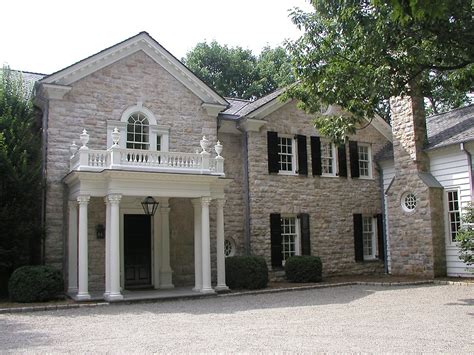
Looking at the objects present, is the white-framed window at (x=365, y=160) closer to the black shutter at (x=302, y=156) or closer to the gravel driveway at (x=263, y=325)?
the black shutter at (x=302, y=156)

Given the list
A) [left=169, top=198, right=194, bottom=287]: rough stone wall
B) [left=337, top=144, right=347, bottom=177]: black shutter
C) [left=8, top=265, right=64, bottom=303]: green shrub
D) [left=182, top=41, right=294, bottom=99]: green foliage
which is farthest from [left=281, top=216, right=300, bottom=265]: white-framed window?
[left=182, top=41, right=294, bottom=99]: green foliage

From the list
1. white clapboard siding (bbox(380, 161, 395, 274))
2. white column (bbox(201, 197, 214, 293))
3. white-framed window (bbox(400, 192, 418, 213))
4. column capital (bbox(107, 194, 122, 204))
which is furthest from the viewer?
white clapboard siding (bbox(380, 161, 395, 274))

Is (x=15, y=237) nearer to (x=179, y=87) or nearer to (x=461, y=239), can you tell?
(x=179, y=87)

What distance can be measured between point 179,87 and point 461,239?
1084 centimetres

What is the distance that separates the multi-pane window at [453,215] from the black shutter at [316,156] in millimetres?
5145

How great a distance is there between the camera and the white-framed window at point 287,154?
68.7 feet

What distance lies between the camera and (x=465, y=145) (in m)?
18.9

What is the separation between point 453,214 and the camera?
1973 centimetres

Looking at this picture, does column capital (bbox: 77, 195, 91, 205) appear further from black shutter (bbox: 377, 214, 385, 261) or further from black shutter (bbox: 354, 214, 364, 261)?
black shutter (bbox: 377, 214, 385, 261)

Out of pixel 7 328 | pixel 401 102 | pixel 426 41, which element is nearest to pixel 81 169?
pixel 7 328

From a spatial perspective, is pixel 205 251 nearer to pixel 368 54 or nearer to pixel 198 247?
pixel 198 247

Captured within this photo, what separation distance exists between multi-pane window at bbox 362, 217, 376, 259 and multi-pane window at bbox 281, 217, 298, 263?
369 centimetres

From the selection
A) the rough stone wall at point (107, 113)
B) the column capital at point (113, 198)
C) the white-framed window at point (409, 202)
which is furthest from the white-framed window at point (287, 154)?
the column capital at point (113, 198)

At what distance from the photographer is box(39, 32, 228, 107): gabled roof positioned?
653 inches
